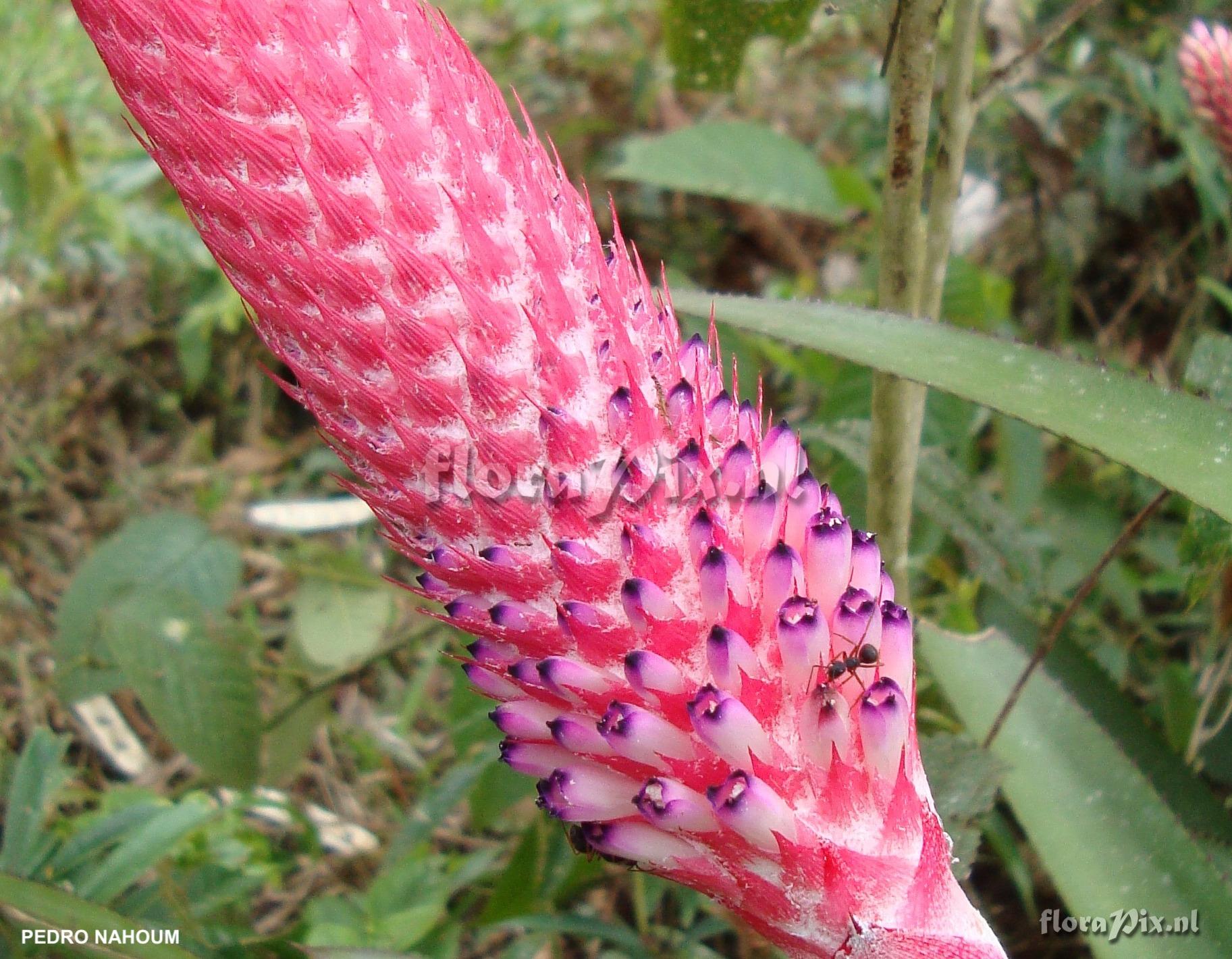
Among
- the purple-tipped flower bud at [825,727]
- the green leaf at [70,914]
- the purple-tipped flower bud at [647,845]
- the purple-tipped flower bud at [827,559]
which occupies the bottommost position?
the green leaf at [70,914]

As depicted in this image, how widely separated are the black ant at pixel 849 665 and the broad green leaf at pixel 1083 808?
383 millimetres

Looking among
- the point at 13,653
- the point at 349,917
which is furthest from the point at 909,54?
the point at 13,653

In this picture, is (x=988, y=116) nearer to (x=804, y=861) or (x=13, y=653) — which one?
(x=804, y=861)

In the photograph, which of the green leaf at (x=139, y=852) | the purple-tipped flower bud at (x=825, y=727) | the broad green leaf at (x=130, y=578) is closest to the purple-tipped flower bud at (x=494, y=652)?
the purple-tipped flower bud at (x=825, y=727)

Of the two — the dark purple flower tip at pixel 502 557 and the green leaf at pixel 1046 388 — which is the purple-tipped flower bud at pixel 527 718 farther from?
the green leaf at pixel 1046 388

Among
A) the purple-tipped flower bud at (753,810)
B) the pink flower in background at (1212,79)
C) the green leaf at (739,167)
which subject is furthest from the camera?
the green leaf at (739,167)

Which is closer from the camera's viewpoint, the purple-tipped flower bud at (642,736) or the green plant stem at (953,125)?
the purple-tipped flower bud at (642,736)

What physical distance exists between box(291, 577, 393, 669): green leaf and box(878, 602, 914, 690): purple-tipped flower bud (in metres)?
1.07

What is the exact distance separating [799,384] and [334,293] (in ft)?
5.81

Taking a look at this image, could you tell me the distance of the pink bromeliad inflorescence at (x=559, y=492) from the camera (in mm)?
649

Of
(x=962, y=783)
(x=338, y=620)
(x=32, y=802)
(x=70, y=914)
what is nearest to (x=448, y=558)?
(x=70, y=914)

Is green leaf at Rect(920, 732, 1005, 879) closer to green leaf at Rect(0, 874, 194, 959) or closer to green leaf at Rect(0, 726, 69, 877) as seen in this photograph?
green leaf at Rect(0, 874, 194, 959)

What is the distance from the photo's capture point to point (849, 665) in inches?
25.7

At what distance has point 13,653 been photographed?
6.34 feet
